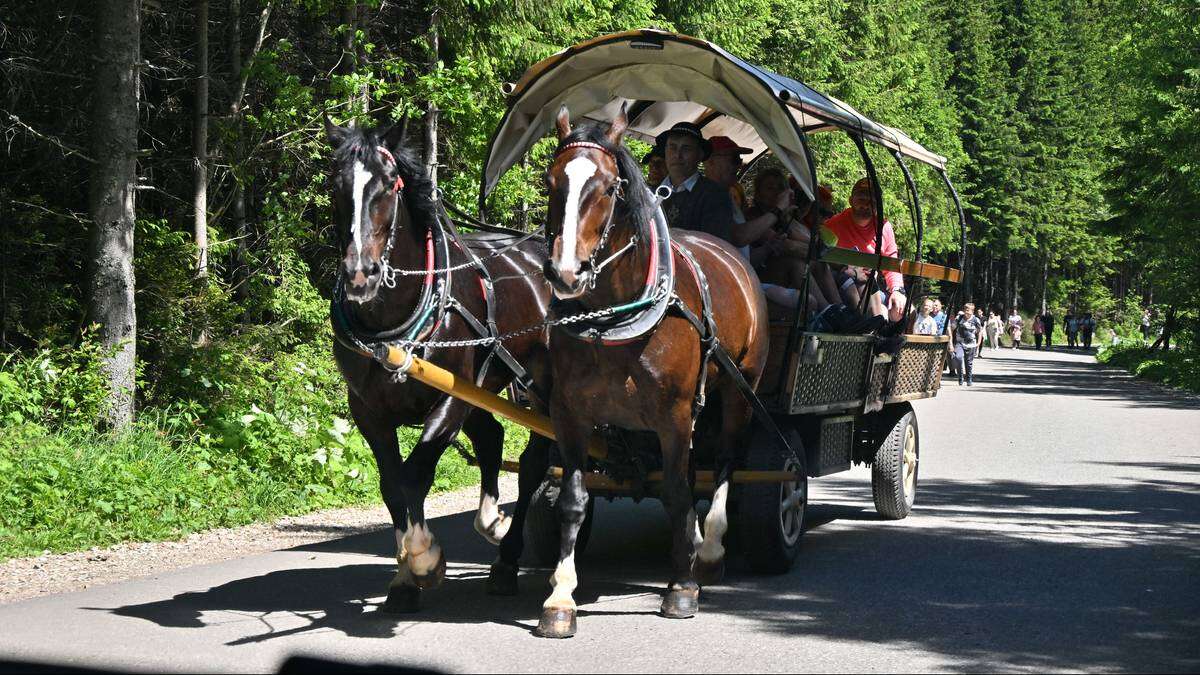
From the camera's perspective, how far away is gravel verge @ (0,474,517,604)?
8.18m

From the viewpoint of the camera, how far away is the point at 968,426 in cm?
2102

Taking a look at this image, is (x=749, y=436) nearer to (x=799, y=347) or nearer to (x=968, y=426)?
(x=799, y=347)

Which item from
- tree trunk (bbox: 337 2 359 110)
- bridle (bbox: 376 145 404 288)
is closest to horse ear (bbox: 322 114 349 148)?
bridle (bbox: 376 145 404 288)

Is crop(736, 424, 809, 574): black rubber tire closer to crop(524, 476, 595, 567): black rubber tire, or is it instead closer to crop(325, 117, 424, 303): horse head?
crop(524, 476, 595, 567): black rubber tire

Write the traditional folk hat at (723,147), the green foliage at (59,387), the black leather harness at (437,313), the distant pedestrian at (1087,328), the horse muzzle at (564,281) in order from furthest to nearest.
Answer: the distant pedestrian at (1087,328)
the green foliage at (59,387)
the traditional folk hat at (723,147)
the black leather harness at (437,313)
the horse muzzle at (564,281)

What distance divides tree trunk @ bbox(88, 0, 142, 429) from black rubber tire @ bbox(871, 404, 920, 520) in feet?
21.1

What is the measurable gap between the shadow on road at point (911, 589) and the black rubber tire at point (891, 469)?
0.68 ft

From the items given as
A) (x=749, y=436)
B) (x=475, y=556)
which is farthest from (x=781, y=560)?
(x=475, y=556)

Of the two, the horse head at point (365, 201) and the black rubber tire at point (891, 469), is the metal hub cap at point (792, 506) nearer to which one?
Result: the black rubber tire at point (891, 469)

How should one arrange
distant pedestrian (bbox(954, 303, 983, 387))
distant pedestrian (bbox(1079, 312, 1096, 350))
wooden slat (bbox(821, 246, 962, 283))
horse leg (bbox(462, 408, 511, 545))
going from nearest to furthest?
horse leg (bbox(462, 408, 511, 545)), wooden slat (bbox(821, 246, 962, 283)), distant pedestrian (bbox(954, 303, 983, 387)), distant pedestrian (bbox(1079, 312, 1096, 350))

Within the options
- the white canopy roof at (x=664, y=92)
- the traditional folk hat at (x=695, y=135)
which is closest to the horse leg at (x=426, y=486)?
the white canopy roof at (x=664, y=92)

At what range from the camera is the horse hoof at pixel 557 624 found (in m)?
6.46

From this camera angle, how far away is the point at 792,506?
847 cm

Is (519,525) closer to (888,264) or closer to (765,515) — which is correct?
(765,515)
